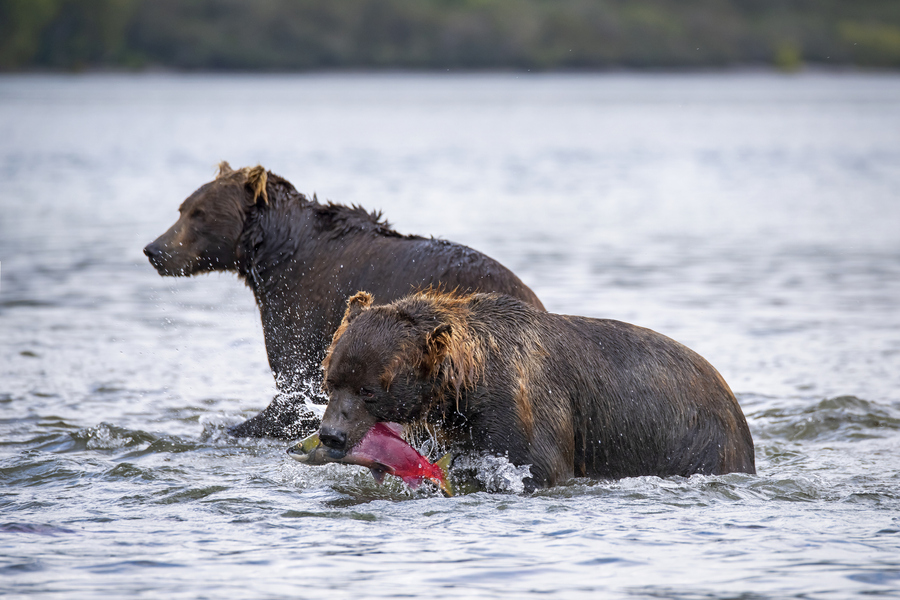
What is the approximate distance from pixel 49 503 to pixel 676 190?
1086 inches

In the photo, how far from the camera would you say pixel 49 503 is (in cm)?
763

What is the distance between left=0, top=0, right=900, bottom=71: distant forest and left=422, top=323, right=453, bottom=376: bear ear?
151m

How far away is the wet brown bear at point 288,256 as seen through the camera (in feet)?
29.6

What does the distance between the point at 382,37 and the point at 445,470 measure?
6655 inches

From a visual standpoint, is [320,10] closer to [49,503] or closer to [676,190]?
[676,190]

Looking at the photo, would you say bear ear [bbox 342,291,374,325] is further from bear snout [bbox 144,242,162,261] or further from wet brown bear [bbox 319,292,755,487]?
bear snout [bbox 144,242,162,261]

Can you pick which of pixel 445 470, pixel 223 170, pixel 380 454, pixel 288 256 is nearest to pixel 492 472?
pixel 445 470

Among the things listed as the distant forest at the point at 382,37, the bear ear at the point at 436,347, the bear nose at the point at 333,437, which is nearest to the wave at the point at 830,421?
the bear ear at the point at 436,347

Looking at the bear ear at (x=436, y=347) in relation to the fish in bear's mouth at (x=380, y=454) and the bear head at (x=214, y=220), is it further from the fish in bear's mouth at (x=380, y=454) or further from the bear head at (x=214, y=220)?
the bear head at (x=214, y=220)

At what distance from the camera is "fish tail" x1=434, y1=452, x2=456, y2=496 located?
23.8ft

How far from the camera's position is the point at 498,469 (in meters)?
7.12

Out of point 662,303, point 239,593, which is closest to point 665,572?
point 239,593

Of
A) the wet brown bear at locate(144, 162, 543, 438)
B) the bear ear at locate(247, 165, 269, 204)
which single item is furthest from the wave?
the bear ear at locate(247, 165, 269, 204)

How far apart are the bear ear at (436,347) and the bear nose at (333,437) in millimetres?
624
